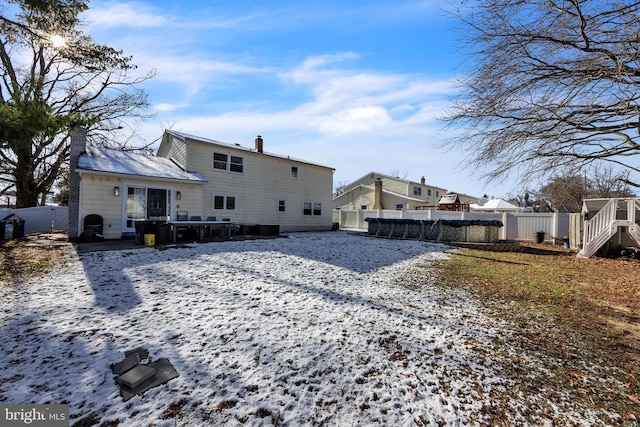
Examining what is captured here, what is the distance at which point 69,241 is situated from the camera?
1056cm

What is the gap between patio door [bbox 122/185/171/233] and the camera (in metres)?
11.7

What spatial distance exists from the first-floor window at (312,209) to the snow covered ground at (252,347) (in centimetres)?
1343

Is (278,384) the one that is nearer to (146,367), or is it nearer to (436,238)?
(146,367)

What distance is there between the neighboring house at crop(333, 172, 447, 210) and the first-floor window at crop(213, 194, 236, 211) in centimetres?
1631

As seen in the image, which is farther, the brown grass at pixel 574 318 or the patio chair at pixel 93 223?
the patio chair at pixel 93 223

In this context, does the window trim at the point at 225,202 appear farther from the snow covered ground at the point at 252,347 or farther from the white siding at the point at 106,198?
the snow covered ground at the point at 252,347

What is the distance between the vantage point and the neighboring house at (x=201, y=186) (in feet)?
36.7

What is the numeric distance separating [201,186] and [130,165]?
2.99m

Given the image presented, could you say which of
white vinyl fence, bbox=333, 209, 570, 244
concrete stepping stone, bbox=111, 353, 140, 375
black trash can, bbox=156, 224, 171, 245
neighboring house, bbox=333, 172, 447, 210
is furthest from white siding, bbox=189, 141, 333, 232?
concrete stepping stone, bbox=111, 353, 140, 375

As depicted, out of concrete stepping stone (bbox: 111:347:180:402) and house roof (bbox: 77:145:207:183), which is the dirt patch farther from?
concrete stepping stone (bbox: 111:347:180:402)

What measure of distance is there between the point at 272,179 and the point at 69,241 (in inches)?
393

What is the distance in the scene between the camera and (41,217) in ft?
52.6

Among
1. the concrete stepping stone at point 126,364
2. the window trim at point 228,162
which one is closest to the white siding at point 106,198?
the window trim at point 228,162

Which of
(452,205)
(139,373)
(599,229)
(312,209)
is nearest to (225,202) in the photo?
(312,209)
